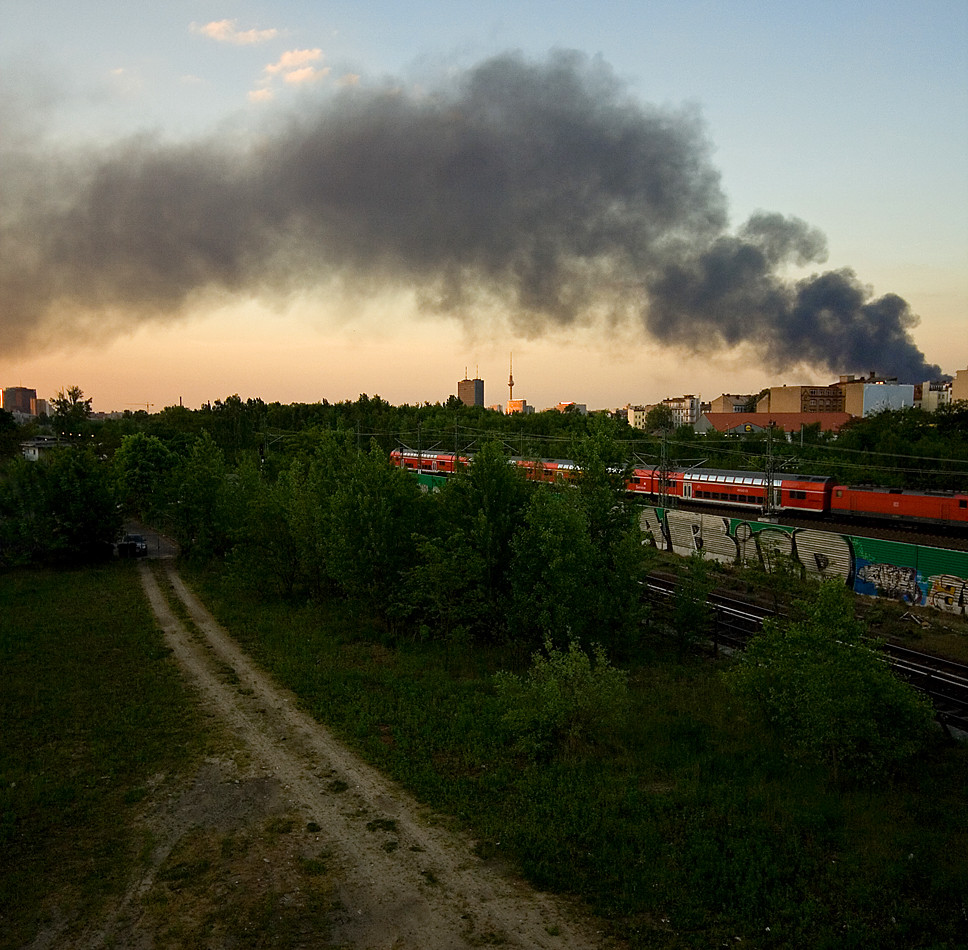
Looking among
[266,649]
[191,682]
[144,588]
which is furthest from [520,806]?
[144,588]

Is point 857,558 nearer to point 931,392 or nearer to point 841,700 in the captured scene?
point 841,700

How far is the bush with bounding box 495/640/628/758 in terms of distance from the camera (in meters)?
15.0

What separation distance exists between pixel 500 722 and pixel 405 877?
6.10 meters

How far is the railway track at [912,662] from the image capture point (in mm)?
18455

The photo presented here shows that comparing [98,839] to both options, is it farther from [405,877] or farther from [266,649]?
[266,649]

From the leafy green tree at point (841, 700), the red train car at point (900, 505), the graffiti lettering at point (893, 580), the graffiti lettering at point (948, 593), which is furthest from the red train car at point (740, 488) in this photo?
the leafy green tree at point (841, 700)

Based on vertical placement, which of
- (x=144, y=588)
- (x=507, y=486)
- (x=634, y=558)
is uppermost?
(x=507, y=486)

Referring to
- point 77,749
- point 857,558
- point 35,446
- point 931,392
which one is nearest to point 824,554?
point 857,558

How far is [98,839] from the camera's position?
40.1 ft

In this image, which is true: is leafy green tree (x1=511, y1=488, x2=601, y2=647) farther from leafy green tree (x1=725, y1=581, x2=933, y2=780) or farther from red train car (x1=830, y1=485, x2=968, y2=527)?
red train car (x1=830, y1=485, x2=968, y2=527)

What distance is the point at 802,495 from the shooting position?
4406 cm

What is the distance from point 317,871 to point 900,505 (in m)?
39.2

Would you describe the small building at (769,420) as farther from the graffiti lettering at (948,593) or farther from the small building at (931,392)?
the graffiti lettering at (948,593)

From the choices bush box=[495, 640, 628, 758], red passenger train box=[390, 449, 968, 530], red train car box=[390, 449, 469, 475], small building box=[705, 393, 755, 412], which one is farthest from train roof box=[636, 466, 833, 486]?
small building box=[705, 393, 755, 412]
